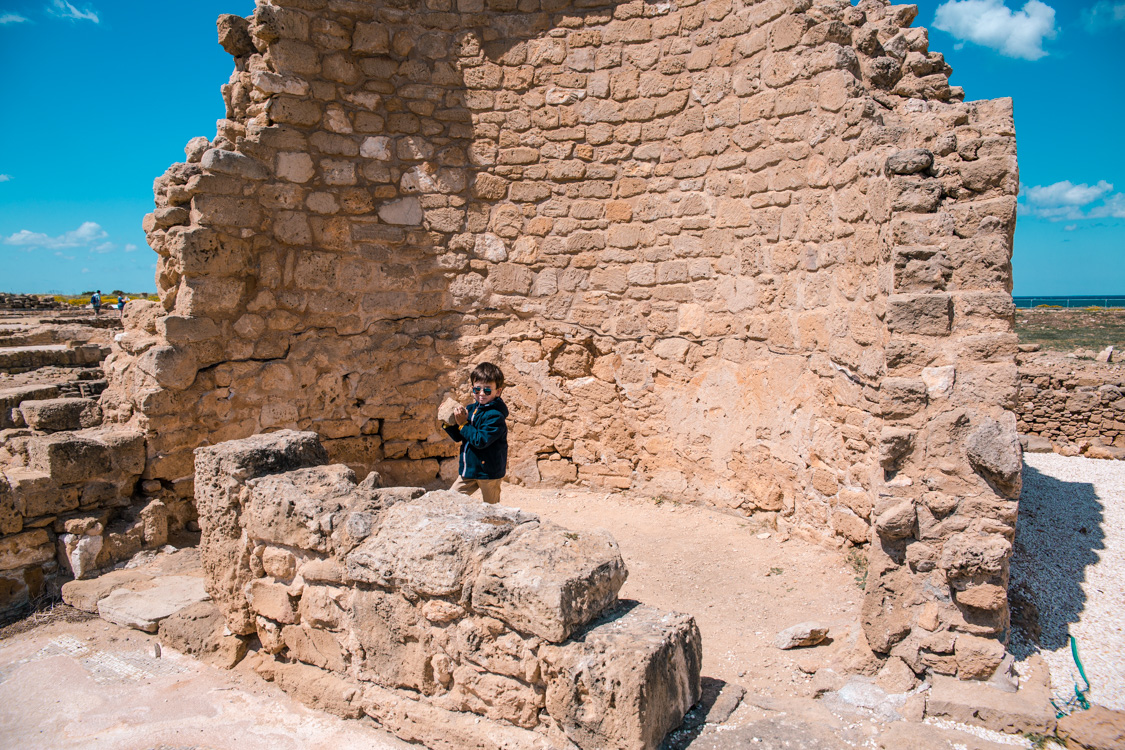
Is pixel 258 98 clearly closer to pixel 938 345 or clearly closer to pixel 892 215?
pixel 892 215

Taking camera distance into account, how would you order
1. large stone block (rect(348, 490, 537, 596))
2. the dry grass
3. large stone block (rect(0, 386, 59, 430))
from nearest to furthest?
large stone block (rect(348, 490, 537, 596))
the dry grass
large stone block (rect(0, 386, 59, 430))

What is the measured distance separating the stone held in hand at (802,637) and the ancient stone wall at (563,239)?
40.7 inches

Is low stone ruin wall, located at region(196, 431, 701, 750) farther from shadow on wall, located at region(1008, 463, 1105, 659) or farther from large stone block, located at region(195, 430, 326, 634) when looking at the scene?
shadow on wall, located at region(1008, 463, 1105, 659)

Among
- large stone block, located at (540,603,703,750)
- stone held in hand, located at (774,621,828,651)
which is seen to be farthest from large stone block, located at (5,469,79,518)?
stone held in hand, located at (774,621,828,651)

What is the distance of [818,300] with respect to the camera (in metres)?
4.36

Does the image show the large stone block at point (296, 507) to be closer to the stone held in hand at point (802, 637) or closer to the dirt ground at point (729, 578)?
the dirt ground at point (729, 578)

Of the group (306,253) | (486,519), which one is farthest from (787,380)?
(306,253)

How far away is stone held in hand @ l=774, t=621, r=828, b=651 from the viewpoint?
316 centimetres

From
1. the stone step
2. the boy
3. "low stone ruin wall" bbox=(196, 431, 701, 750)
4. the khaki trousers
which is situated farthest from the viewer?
the stone step

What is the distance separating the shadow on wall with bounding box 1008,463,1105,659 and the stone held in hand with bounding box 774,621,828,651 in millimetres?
783

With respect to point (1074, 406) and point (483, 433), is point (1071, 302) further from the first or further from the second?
point (483, 433)

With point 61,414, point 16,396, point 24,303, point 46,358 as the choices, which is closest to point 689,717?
point 61,414

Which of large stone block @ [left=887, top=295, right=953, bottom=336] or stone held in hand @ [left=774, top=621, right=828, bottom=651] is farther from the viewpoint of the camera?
stone held in hand @ [left=774, top=621, right=828, bottom=651]

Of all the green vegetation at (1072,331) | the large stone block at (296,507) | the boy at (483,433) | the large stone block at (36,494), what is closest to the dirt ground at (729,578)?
the boy at (483,433)
